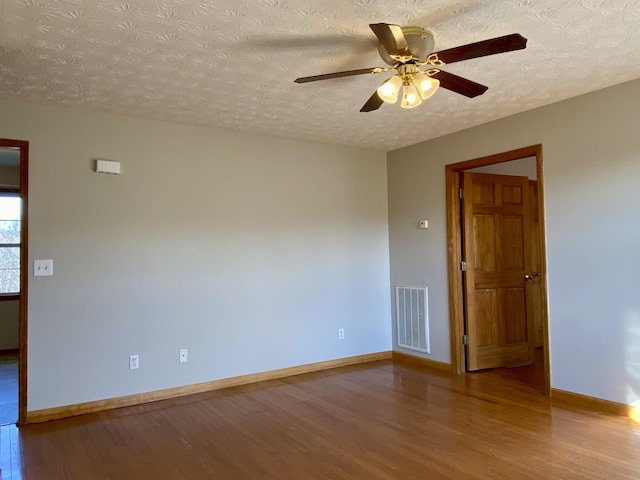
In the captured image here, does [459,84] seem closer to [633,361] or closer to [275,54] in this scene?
[275,54]

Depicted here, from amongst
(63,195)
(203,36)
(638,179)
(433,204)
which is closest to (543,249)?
(638,179)

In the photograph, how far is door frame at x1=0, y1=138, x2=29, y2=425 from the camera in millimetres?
3332

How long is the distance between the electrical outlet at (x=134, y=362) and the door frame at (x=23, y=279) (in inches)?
28.5

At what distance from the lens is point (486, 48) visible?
80.9 inches

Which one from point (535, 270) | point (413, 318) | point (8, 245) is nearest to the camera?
point (413, 318)

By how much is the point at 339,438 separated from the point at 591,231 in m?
2.38

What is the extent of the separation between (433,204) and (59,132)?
→ 345 cm

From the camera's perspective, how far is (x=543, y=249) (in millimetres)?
3766

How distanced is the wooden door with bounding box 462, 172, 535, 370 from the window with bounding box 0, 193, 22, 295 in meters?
5.54

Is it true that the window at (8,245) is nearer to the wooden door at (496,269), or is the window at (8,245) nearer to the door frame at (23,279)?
the door frame at (23,279)

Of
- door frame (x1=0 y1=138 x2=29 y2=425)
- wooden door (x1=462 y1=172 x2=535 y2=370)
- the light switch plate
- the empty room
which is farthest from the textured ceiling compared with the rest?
the light switch plate

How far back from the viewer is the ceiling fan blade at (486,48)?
195cm

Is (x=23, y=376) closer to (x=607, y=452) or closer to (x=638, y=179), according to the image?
(x=607, y=452)

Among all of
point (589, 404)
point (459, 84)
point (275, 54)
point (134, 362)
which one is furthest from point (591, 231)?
point (134, 362)
